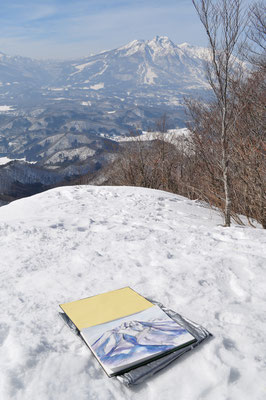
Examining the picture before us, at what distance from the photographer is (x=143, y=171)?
41.9ft

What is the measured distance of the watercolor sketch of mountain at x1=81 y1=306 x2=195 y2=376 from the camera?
2.29 m

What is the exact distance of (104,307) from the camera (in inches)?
118

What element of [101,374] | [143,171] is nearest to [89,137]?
[143,171]

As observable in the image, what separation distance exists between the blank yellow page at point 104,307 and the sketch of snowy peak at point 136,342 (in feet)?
0.69

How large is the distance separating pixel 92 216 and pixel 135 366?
13.3ft

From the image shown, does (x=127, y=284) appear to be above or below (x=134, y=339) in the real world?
below

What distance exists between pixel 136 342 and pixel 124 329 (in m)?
0.20

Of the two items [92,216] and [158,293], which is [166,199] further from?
[158,293]

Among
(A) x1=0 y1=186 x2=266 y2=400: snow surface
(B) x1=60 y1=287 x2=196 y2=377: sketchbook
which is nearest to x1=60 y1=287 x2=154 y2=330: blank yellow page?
(B) x1=60 y1=287 x2=196 y2=377: sketchbook

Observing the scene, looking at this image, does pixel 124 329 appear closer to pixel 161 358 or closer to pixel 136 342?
pixel 136 342

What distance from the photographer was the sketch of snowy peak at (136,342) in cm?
229

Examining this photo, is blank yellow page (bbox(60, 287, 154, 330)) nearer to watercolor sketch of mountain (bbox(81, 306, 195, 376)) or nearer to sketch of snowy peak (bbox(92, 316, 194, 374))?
watercolor sketch of mountain (bbox(81, 306, 195, 376))

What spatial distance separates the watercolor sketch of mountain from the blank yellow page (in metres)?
0.09

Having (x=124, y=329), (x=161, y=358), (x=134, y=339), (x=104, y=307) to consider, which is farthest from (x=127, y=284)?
(x=161, y=358)
